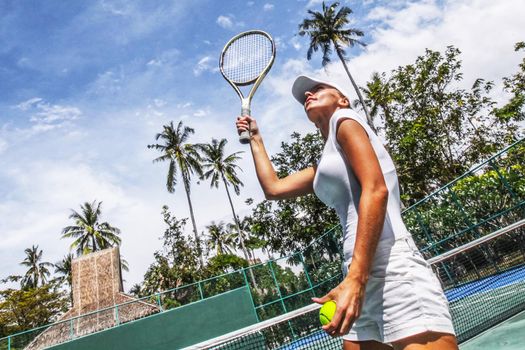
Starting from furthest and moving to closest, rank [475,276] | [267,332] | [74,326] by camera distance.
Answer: [74,326]
[475,276]
[267,332]

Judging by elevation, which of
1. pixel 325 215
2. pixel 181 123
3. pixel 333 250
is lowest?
pixel 333 250

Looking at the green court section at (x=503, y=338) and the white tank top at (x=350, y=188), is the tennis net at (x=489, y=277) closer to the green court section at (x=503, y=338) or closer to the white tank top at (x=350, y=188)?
the green court section at (x=503, y=338)

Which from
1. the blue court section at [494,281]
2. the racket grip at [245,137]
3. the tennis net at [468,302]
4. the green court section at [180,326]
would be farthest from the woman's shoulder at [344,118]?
the green court section at [180,326]

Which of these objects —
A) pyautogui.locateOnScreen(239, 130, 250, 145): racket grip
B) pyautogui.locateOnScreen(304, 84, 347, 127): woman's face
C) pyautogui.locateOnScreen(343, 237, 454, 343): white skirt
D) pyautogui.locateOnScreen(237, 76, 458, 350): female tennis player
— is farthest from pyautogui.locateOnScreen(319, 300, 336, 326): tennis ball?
pyautogui.locateOnScreen(239, 130, 250, 145): racket grip

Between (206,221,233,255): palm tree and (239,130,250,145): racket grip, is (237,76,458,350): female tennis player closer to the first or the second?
(239,130,250,145): racket grip

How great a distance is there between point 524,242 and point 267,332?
5992 mm

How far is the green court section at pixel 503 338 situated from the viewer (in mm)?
4781

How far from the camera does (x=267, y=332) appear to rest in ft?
16.3

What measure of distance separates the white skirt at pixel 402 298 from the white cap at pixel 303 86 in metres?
0.80

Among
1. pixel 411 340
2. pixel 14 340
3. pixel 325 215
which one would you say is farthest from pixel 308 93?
pixel 325 215

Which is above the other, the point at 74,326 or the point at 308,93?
the point at 74,326

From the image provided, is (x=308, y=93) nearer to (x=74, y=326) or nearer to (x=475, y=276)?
(x=475, y=276)

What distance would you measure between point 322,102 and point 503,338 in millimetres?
5274

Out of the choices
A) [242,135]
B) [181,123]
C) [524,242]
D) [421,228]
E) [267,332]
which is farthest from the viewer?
[181,123]
